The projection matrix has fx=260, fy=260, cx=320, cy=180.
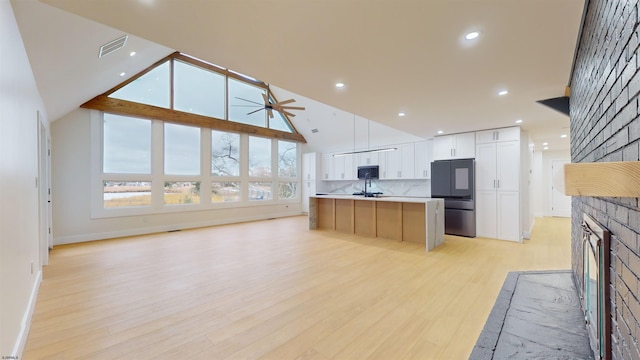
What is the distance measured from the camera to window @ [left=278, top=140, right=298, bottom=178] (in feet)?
30.6

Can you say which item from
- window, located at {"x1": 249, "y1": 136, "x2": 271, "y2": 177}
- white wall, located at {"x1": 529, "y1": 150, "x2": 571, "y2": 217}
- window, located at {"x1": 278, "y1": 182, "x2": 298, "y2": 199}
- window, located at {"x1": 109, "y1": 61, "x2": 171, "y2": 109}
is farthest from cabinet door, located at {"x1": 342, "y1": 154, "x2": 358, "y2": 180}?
white wall, located at {"x1": 529, "y1": 150, "x2": 571, "y2": 217}

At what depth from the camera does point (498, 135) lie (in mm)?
5480

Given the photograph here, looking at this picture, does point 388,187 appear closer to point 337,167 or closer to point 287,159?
point 337,167

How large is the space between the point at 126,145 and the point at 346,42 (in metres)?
6.03

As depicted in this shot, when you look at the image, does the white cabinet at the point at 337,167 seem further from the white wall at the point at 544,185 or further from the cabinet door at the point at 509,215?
the white wall at the point at 544,185

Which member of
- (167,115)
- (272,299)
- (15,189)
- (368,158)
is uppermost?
(167,115)

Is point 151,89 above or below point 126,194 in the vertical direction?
above

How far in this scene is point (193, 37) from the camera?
221 centimetres

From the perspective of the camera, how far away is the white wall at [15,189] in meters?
1.55

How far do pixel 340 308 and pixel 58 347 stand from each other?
2210 millimetres

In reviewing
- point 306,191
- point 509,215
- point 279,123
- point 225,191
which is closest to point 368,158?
point 306,191

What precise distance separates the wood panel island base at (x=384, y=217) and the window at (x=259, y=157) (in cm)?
273

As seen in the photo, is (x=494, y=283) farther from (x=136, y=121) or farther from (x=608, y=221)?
(x=136, y=121)

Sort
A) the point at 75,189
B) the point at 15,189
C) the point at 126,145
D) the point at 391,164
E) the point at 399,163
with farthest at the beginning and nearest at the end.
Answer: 1. the point at 391,164
2. the point at 399,163
3. the point at 126,145
4. the point at 75,189
5. the point at 15,189
